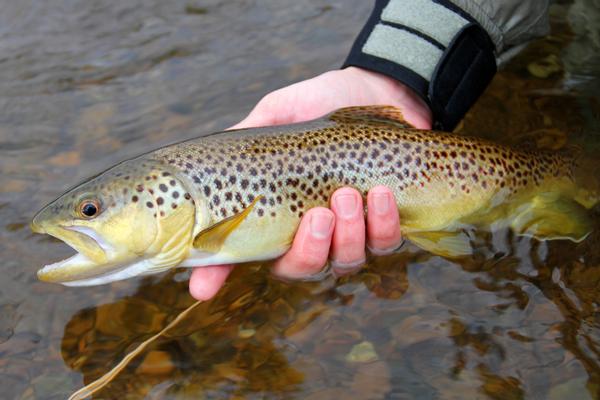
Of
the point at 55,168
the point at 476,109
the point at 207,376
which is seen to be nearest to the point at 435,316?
the point at 207,376

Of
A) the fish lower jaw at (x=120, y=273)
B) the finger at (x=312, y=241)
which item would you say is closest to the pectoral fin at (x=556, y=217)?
the finger at (x=312, y=241)

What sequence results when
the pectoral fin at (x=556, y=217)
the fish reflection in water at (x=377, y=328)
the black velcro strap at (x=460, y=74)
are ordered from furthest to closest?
1. the black velcro strap at (x=460, y=74)
2. the pectoral fin at (x=556, y=217)
3. the fish reflection in water at (x=377, y=328)

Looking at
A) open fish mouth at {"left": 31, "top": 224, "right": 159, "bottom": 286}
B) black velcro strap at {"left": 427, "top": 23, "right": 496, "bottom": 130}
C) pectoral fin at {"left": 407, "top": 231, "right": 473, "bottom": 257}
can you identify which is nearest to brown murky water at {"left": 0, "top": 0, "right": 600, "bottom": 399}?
pectoral fin at {"left": 407, "top": 231, "right": 473, "bottom": 257}

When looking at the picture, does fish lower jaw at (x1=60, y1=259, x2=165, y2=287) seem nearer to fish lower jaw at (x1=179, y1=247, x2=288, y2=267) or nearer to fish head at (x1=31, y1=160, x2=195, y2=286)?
fish head at (x1=31, y1=160, x2=195, y2=286)

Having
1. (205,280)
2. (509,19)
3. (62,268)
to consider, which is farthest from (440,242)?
(62,268)

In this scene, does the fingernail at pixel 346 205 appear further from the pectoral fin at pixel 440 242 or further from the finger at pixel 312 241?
the pectoral fin at pixel 440 242

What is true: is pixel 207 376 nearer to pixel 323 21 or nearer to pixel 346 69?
pixel 346 69
